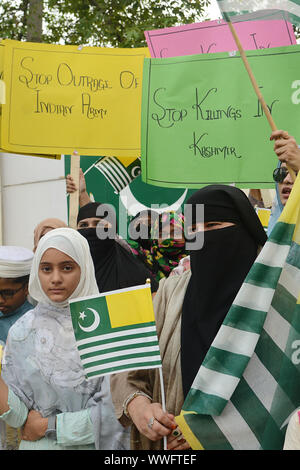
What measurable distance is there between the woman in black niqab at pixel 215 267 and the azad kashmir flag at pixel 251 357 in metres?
0.32

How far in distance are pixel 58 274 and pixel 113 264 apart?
4.12 feet

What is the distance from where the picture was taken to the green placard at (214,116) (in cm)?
341

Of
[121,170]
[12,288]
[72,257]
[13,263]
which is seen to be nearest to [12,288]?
[12,288]

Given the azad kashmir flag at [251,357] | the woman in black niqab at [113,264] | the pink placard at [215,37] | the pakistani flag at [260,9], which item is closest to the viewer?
the azad kashmir flag at [251,357]

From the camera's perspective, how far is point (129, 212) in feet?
20.8

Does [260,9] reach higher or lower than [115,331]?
higher

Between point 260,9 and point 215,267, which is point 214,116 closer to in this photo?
point 260,9

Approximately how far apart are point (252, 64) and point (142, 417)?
1.99 metres

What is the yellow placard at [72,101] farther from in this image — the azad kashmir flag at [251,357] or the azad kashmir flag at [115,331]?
the azad kashmir flag at [251,357]

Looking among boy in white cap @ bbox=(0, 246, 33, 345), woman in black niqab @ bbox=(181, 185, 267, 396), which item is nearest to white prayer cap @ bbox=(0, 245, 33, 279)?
boy in white cap @ bbox=(0, 246, 33, 345)

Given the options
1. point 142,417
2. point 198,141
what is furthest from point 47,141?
point 142,417

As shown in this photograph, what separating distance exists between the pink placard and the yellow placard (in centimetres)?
20

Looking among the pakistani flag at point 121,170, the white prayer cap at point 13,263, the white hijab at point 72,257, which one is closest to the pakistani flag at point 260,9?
the white hijab at point 72,257

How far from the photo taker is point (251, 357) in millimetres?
2043
